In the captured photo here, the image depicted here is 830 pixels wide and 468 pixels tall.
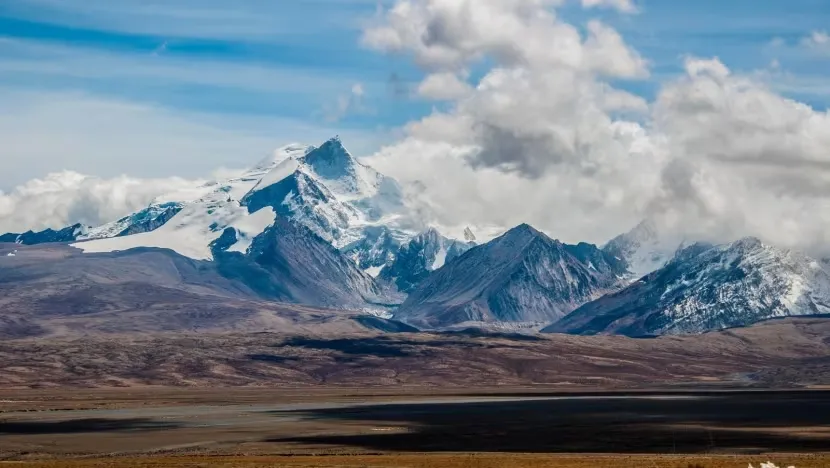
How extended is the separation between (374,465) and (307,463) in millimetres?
8842

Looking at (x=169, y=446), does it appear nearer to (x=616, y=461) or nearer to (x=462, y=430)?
(x=462, y=430)

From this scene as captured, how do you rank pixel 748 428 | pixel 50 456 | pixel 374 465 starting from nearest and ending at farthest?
pixel 374 465, pixel 50 456, pixel 748 428

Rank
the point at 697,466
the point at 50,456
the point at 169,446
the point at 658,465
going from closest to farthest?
the point at 697,466, the point at 658,465, the point at 50,456, the point at 169,446

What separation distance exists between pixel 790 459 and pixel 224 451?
229 feet

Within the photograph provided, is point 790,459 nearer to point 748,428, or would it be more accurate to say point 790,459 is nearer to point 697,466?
point 697,466

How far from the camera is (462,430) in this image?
628 ft

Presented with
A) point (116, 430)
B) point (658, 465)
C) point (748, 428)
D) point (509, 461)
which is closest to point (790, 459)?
point (658, 465)

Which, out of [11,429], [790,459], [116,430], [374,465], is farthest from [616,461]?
[11,429]

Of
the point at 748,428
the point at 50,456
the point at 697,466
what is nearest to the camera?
the point at 697,466

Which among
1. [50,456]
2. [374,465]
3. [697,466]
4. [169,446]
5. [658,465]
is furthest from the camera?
[169,446]

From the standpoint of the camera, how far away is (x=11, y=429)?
648 ft

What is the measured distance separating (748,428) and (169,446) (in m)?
88.6

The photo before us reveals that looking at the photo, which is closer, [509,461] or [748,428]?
[509,461]

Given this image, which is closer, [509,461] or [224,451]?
[509,461]
